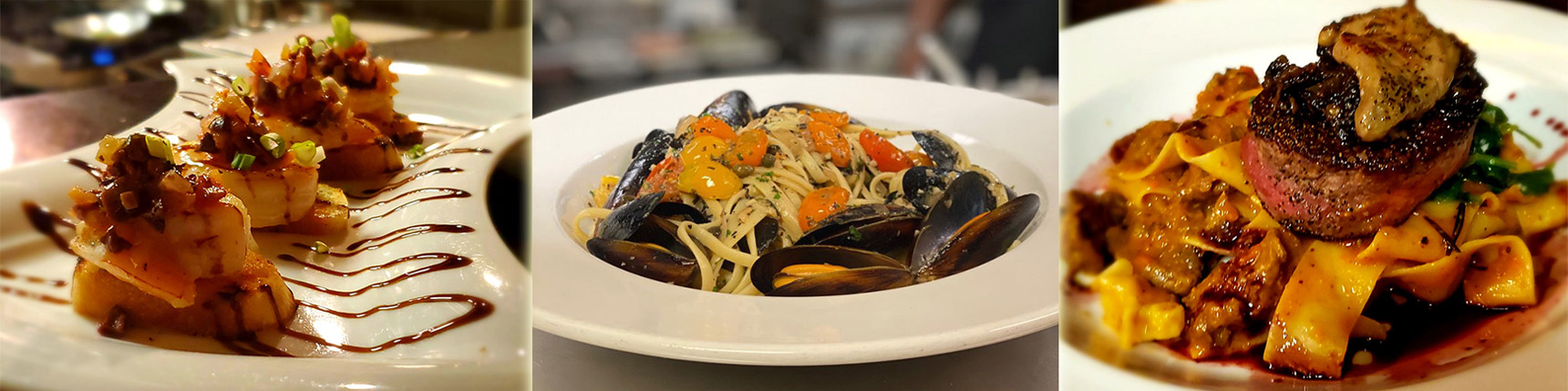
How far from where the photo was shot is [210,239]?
190 centimetres


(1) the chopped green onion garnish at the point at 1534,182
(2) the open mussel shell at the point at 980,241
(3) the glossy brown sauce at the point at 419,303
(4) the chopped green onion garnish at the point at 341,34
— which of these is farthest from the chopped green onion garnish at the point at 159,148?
(1) the chopped green onion garnish at the point at 1534,182

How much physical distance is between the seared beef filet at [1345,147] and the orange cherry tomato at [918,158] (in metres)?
0.56

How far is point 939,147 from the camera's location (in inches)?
70.1

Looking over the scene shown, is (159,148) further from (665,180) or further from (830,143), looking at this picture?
(830,143)

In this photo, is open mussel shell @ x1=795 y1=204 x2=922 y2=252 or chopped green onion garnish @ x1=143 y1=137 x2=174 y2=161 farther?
chopped green onion garnish @ x1=143 y1=137 x2=174 y2=161

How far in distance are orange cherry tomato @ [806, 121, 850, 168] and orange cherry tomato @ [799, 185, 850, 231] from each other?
10 centimetres

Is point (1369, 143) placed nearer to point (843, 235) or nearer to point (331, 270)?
point (843, 235)

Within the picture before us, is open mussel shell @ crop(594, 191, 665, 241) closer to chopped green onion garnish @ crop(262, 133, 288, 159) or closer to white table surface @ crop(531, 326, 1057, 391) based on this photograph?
white table surface @ crop(531, 326, 1057, 391)

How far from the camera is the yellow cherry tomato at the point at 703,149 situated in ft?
5.50

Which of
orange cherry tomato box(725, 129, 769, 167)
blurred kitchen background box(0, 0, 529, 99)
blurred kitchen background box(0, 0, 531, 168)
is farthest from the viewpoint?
blurred kitchen background box(0, 0, 529, 99)

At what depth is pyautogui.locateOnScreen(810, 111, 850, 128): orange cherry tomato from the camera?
6.17 ft

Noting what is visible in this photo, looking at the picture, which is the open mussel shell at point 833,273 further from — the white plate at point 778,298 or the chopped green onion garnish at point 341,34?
the chopped green onion garnish at point 341,34

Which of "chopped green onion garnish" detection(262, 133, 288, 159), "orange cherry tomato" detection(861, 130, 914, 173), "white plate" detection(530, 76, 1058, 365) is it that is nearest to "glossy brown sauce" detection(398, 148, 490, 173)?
"chopped green onion garnish" detection(262, 133, 288, 159)

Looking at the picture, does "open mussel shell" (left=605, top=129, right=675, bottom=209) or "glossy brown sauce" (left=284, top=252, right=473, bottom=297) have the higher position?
"open mussel shell" (left=605, top=129, right=675, bottom=209)
